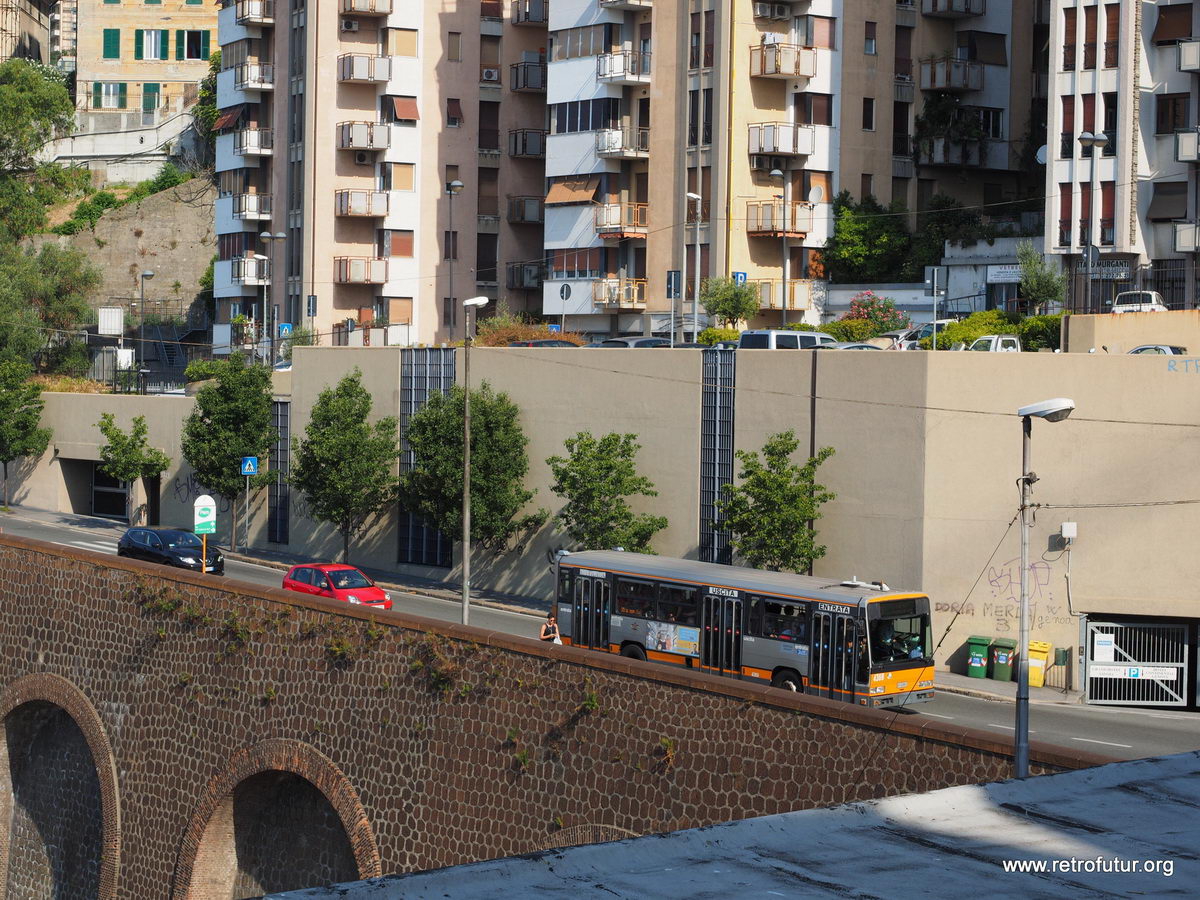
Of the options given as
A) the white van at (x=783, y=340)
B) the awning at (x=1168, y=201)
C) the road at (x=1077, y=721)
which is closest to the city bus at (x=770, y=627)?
the road at (x=1077, y=721)

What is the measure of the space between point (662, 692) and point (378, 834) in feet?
20.5

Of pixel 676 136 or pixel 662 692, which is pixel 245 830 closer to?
pixel 662 692

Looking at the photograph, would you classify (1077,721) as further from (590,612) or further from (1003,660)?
(590,612)

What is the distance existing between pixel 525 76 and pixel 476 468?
33.8m

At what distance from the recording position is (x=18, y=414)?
62.2 metres

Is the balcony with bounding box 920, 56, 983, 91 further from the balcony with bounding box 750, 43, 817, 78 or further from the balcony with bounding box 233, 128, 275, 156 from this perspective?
Result: the balcony with bounding box 233, 128, 275, 156

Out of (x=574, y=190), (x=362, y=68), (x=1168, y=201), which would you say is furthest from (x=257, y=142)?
(x=1168, y=201)

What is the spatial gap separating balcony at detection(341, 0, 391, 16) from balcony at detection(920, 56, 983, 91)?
24.4 metres

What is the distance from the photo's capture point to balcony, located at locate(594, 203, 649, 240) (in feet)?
206

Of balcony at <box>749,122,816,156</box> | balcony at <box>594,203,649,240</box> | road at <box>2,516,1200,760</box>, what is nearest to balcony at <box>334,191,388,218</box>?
balcony at <box>594,203,649,240</box>

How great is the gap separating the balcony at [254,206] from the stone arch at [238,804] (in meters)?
52.2

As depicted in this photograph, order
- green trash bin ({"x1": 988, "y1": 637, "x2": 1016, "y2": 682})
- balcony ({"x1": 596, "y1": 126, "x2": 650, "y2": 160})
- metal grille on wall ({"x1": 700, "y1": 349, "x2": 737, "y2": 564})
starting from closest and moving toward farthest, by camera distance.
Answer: green trash bin ({"x1": 988, "y1": 637, "x2": 1016, "y2": 682})
metal grille on wall ({"x1": 700, "y1": 349, "x2": 737, "y2": 564})
balcony ({"x1": 596, "y1": 126, "x2": 650, "y2": 160})

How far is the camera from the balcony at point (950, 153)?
211 feet

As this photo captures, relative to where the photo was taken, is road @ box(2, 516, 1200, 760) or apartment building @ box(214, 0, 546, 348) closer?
road @ box(2, 516, 1200, 760)
